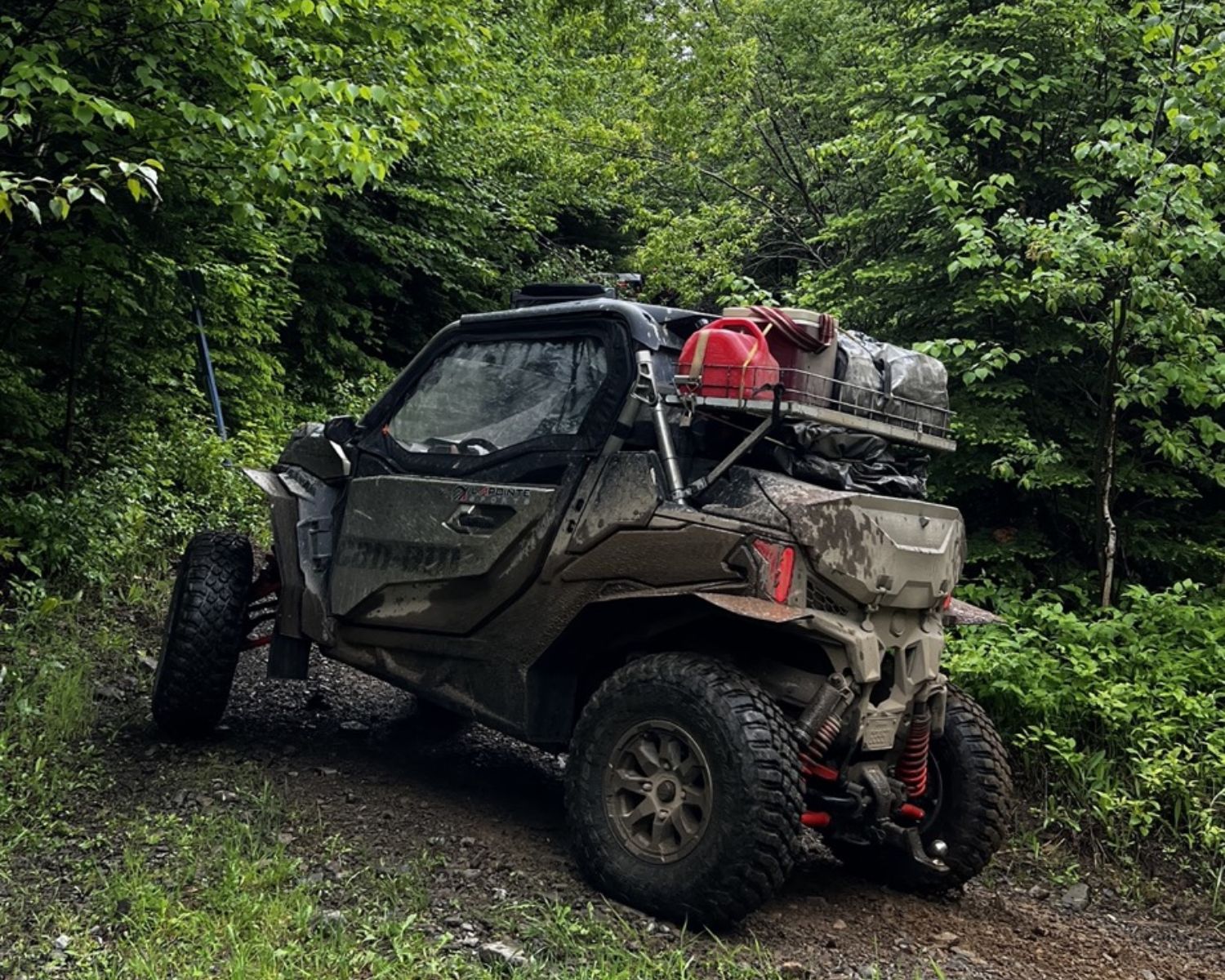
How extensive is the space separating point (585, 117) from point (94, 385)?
25.0 feet

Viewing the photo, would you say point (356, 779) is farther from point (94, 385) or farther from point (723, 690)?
point (94, 385)

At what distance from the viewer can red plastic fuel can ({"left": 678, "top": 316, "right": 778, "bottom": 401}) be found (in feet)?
12.6

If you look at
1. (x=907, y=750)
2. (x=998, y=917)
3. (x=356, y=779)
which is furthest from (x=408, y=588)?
(x=998, y=917)

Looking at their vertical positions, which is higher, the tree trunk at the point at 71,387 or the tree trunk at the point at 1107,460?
the tree trunk at the point at 1107,460

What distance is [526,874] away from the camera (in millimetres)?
4074

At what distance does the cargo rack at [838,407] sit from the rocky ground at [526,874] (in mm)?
1744

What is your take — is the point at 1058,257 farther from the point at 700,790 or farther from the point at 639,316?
the point at 700,790

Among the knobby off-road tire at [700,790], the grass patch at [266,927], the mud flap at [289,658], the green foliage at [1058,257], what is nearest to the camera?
the grass patch at [266,927]

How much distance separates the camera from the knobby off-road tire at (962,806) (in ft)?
14.5

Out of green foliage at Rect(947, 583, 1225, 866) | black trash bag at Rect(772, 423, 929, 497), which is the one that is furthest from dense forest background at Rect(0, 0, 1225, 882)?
black trash bag at Rect(772, 423, 929, 497)

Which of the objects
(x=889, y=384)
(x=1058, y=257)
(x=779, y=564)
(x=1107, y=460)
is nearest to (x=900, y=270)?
(x=1058, y=257)

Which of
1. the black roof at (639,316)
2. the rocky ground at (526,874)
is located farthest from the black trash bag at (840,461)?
the rocky ground at (526,874)

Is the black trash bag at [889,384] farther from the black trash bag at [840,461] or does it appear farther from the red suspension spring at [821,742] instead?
the red suspension spring at [821,742]

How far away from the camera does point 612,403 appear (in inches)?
173
